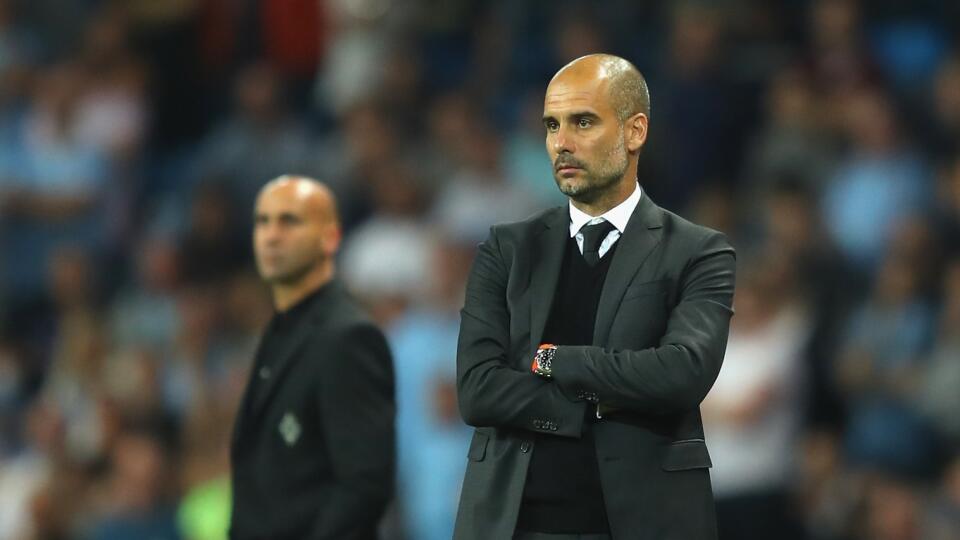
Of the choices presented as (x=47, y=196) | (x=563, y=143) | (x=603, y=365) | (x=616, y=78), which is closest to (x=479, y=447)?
(x=603, y=365)

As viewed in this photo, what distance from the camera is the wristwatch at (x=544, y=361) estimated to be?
4480 millimetres

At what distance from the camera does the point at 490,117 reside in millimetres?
11969

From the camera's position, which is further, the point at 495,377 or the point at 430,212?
the point at 430,212

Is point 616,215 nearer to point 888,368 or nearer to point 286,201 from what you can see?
point 286,201

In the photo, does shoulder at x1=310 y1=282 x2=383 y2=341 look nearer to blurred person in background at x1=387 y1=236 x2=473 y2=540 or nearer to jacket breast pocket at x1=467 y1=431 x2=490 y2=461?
jacket breast pocket at x1=467 y1=431 x2=490 y2=461

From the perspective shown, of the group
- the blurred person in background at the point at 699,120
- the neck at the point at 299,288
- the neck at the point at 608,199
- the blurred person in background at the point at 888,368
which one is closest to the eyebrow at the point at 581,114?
the neck at the point at 608,199

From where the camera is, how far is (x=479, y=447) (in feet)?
15.0

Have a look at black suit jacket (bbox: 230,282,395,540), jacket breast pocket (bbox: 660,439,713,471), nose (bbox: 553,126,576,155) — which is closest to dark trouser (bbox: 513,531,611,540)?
jacket breast pocket (bbox: 660,439,713,471)

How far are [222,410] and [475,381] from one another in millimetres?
5853

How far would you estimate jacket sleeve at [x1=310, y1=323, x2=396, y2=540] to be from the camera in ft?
19.3

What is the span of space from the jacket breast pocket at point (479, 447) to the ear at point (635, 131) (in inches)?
33.9

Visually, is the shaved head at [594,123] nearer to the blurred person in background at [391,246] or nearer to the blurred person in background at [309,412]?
the blurred person in background at [309,412]

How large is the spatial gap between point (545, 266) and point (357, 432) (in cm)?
155

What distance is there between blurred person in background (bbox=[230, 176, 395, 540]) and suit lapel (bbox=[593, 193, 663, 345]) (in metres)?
1.64
